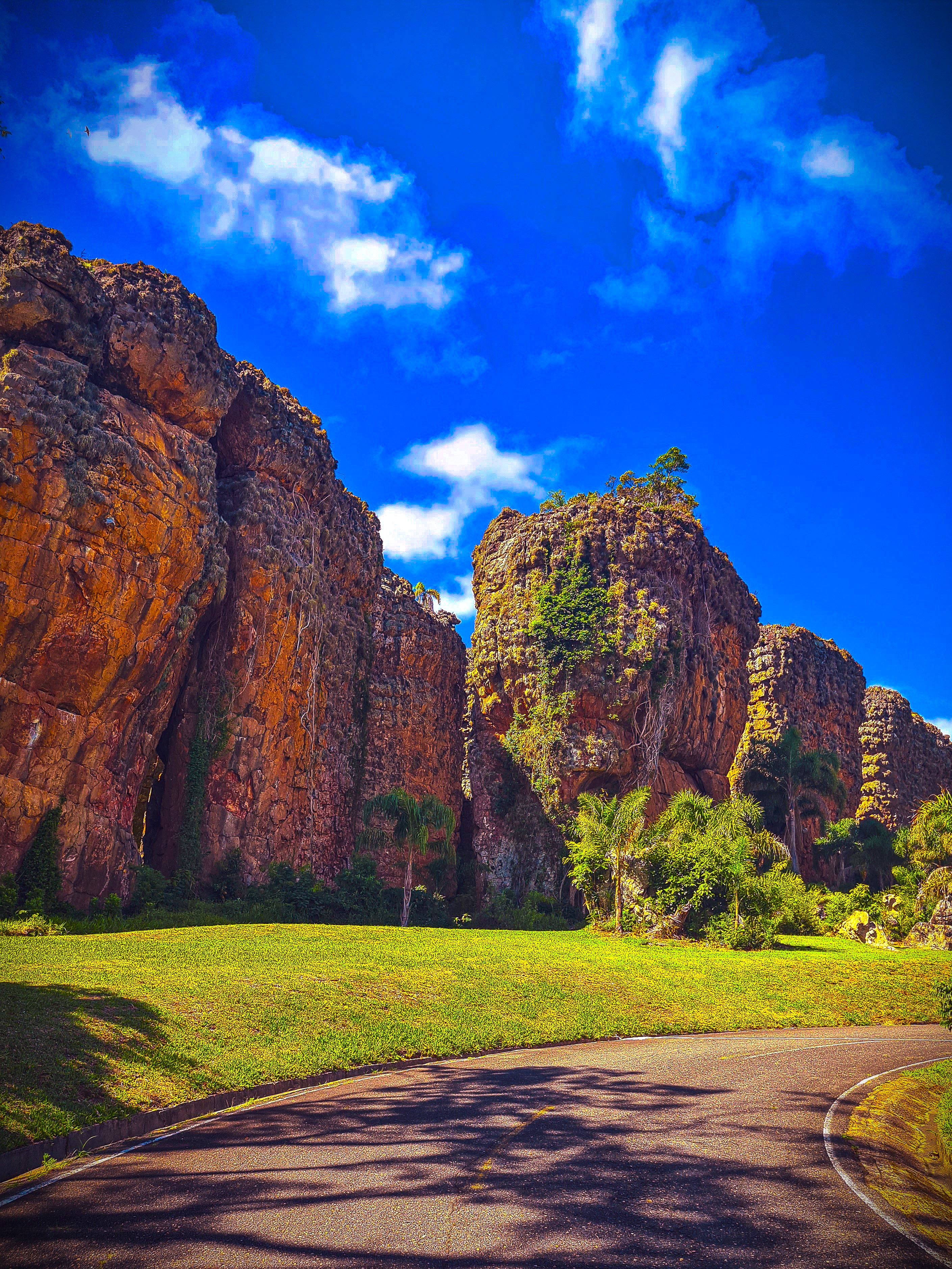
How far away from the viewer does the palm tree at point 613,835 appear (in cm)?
3722

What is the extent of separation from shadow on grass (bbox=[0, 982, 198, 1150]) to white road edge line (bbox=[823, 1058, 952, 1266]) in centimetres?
794

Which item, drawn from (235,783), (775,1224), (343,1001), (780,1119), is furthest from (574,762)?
(775,1224)

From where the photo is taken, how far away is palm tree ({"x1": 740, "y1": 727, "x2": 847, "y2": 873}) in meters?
56.4

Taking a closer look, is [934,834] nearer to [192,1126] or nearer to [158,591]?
[158,591]

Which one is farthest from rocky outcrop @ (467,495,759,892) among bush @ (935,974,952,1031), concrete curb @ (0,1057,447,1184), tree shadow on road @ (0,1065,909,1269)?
tree shadow on road @ (0,1065,909,1269)

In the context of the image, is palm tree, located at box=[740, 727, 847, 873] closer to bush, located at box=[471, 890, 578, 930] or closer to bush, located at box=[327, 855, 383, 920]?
bush, located at box=[471, 890, 578, 930]

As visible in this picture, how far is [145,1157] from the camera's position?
7.89 m

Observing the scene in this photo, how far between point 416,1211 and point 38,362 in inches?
1249

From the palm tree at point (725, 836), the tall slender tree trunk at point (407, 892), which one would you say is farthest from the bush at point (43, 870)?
the palm tree at point (725, 836)

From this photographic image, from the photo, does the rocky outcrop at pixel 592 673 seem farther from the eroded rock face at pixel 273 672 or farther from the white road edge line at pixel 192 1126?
the white road edge line at pixel 192 1126

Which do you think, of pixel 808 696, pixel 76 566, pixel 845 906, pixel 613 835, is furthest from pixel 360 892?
pixel 808 696

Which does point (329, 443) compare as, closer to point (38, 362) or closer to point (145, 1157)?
point (38, 362)

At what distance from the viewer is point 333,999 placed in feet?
52.2

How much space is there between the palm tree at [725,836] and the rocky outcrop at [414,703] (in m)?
18.2
